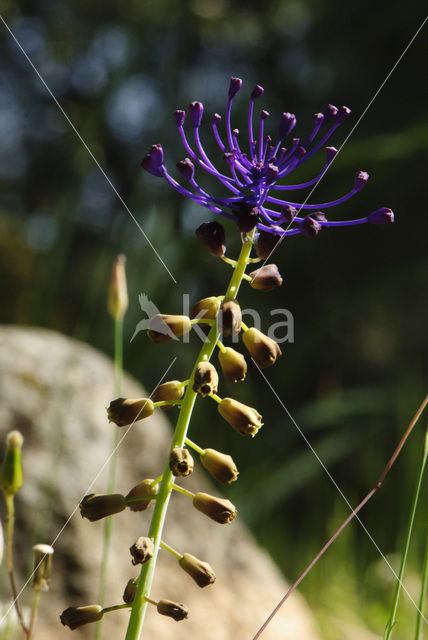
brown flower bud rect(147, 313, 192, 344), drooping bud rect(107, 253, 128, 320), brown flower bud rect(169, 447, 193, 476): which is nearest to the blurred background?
drooping bud rect(107, 253, 128, 320)

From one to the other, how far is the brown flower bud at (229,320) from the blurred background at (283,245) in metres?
1.96

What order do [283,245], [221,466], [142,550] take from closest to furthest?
[142,550]
[221,466]
[283,245]

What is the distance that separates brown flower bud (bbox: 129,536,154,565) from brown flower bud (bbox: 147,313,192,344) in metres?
Result: 0.21

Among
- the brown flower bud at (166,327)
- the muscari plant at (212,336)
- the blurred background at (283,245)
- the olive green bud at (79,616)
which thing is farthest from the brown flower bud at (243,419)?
the blurred background at (283,245)

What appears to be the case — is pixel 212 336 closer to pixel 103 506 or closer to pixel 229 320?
pixel 229 320

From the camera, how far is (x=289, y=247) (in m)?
3.32

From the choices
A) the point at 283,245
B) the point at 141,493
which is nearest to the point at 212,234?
the point at 141,493

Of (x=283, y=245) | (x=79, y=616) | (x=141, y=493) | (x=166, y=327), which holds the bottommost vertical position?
(x=283, y=245)

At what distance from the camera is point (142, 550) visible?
0.67 meters

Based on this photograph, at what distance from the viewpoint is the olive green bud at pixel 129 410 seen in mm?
763

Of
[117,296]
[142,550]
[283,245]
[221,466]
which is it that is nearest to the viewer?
[142,550]

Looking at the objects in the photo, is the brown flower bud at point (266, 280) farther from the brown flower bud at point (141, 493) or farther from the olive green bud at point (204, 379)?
the brown flower bud at point (141, 493)

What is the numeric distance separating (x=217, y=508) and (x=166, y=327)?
204 mm

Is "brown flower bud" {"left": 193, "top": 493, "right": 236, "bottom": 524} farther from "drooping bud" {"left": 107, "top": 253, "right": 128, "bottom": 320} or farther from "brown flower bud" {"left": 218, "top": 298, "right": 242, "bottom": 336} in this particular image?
"drooping bud" {"left": 107, "top": 253, "right": 128, "bottom": 320}
